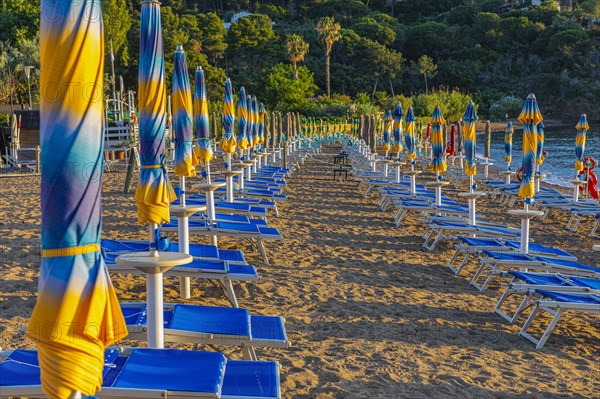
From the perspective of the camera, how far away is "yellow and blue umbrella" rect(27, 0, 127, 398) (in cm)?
188

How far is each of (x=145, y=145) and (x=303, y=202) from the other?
9189 millimetres

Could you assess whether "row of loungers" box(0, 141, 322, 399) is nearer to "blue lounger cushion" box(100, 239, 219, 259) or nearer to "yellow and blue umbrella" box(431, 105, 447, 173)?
"blue lounger cushion" box(100, 239, 219, 259)

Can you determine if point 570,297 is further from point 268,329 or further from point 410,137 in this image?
point 410,137

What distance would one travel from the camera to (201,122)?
876cm

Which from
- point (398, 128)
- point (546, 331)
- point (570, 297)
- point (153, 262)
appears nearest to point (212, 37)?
point (398, 128)

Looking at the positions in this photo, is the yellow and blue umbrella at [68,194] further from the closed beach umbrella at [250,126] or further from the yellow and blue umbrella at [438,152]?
the closed beach umbrella at [250,126]

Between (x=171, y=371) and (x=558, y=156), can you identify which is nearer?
(x=171, y=371)

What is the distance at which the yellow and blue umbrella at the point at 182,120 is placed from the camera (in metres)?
6.61

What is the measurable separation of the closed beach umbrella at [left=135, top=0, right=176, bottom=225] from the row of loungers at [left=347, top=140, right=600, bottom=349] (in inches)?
129

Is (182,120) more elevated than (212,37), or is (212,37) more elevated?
(212,37)

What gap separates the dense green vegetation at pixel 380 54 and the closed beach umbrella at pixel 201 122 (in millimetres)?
38581

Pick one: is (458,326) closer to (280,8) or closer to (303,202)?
(303,202)

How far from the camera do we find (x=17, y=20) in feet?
139

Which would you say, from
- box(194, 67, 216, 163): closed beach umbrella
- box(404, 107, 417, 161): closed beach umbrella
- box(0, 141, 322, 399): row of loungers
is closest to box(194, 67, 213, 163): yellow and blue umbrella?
box(194, 67, 216, 163): closed beach umbrella
